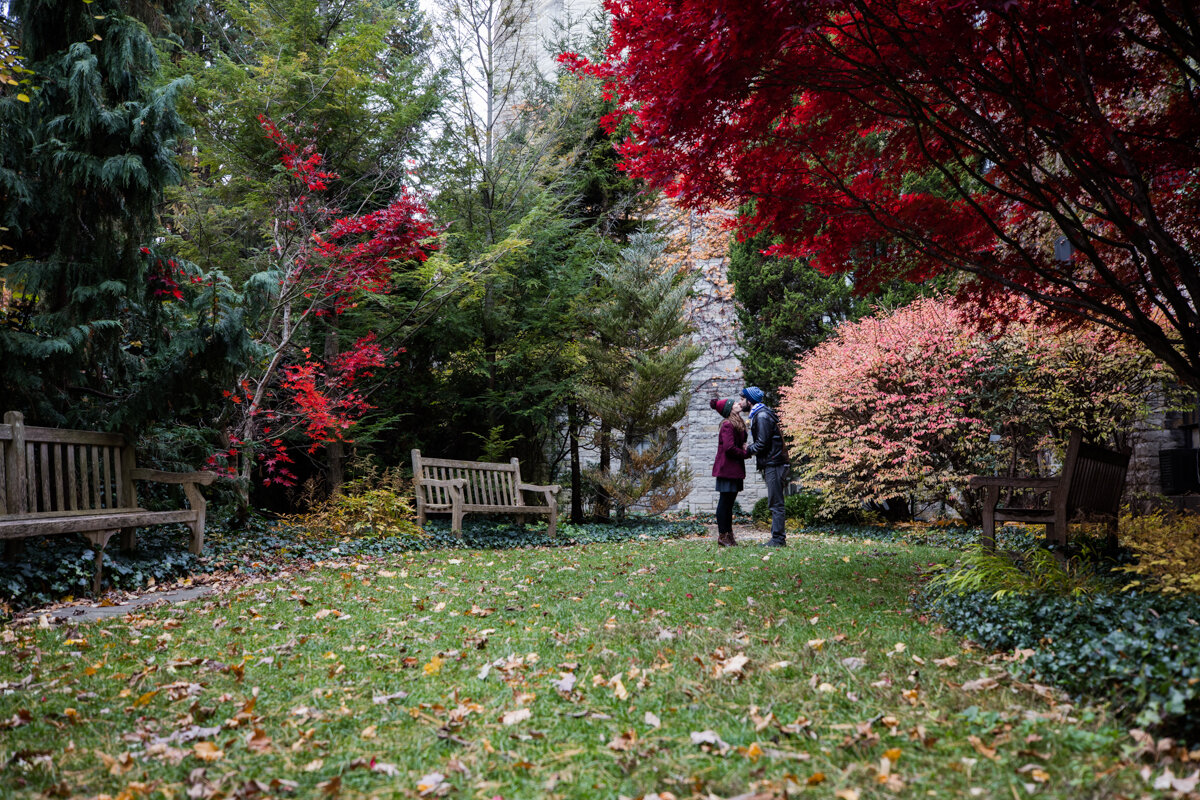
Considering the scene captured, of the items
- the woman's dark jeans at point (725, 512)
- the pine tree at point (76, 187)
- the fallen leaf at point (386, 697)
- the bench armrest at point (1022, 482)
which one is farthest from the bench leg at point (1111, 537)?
the pine tree at point (76, 187)

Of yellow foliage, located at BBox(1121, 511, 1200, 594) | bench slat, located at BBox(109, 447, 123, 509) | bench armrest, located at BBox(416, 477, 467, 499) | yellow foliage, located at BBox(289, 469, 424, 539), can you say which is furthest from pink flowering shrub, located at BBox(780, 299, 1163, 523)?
bench slat, located at BBox(109, 447, 123, 509)

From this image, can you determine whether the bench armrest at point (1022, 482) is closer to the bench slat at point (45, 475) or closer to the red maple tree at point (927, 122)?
the red maple tree at point (927, 122)

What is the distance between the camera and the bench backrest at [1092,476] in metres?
4.85

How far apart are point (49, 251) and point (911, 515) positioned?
38.3 feet

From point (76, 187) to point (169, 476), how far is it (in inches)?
102

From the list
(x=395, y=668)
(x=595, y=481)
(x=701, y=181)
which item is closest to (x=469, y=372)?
(x=595, y=481)

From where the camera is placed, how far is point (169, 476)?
6.28 m

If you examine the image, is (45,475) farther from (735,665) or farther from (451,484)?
(735,665)

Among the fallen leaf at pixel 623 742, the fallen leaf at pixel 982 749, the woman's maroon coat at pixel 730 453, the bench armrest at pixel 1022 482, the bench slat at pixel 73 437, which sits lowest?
the fallen leaf at pixel 623 742

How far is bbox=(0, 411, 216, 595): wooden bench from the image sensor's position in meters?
5.00

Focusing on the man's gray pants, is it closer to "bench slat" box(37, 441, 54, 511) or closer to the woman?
the woman

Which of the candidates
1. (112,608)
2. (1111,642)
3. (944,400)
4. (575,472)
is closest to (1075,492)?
(1111,642)

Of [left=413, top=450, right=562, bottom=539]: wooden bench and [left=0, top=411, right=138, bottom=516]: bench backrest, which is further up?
[left=0, top=411, right=138, bottom=516]: bench backrest

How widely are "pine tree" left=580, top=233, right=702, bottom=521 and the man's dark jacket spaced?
2.82m
